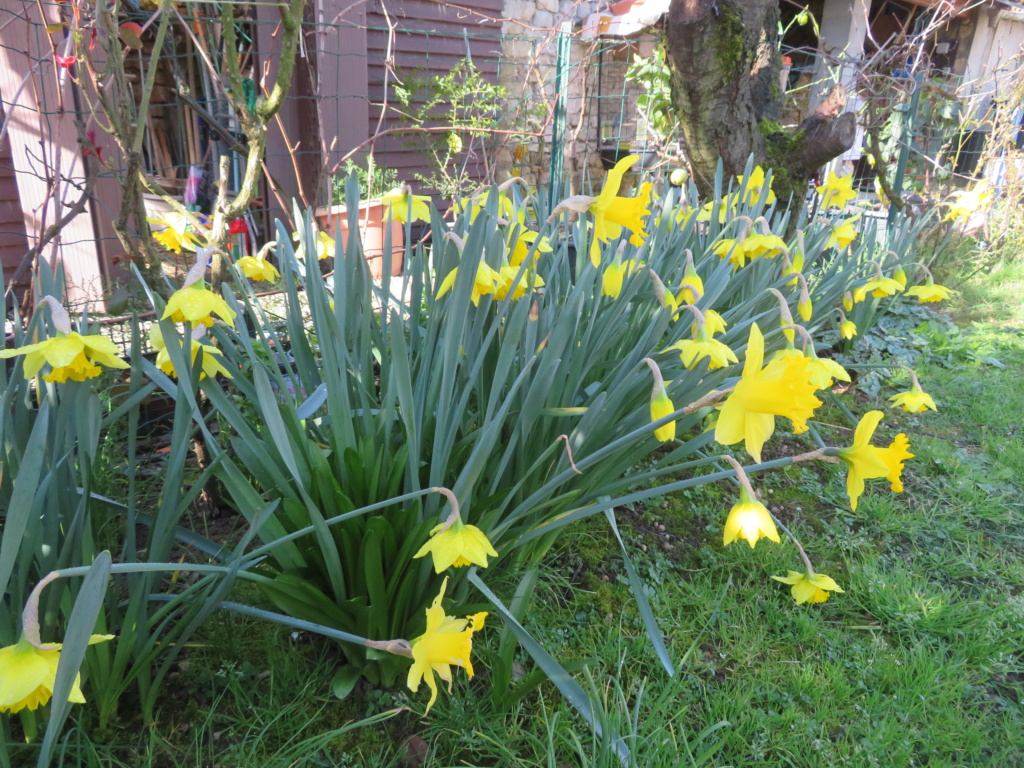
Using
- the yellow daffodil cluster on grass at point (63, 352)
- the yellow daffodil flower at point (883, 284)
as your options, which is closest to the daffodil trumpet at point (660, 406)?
the yellow daffodil cluster on grass at point (63, 352)

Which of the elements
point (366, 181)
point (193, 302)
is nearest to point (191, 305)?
point (193, 302)

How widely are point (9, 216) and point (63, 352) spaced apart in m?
3.23

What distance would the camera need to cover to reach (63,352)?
0.92 metres

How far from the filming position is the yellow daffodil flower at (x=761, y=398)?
0.88 metres

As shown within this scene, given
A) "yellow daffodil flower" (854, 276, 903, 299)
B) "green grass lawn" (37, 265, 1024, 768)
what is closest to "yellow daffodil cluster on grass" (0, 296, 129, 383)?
"green grass lawn" (37, 265, 1024, 768)

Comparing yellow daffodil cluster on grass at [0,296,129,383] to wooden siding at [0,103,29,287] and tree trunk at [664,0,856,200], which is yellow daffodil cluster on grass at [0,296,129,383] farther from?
wooden siding at [0,103,29,287]

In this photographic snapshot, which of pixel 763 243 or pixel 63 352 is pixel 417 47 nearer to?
pixel 763 243

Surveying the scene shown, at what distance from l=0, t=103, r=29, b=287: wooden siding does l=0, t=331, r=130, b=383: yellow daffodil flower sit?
2.89 metres

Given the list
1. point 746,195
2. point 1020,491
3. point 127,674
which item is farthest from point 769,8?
point 127,674

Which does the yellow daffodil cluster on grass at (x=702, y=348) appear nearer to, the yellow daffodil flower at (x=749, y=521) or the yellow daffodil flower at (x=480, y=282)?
the yellow daffodil flower at (x=749, y=521)

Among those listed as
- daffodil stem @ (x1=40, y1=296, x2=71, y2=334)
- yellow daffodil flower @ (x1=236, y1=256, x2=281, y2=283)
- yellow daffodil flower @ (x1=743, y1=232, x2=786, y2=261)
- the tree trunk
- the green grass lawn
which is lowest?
the green grass lawn

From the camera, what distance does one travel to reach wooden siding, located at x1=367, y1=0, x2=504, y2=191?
15.4ft

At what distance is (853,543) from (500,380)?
1.22m

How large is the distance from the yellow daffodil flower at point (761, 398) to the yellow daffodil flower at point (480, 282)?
473mm
